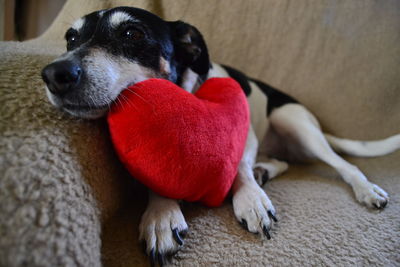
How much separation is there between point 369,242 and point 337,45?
1180mm

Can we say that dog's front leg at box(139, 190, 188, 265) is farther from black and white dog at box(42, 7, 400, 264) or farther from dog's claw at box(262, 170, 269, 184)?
dog's claw at box(262, 170, 269, 184)

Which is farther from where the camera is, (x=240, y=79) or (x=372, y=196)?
(x=240, y=79)

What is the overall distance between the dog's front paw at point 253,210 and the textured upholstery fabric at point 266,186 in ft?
0.10

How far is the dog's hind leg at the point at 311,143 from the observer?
99 cm

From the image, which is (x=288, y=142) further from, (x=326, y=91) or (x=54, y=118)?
(x=54, y=118)

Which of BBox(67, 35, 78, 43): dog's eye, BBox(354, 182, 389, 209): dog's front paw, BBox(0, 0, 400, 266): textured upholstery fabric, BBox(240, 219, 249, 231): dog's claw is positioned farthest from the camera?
BBox(67, 35, 78, 43): dog's eye

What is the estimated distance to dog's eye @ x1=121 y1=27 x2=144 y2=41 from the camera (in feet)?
3.10

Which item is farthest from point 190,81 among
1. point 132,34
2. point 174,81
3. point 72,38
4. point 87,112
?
point 87,112

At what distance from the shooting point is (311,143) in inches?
55.4

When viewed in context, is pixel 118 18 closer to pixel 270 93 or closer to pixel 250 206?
pixel 250 206

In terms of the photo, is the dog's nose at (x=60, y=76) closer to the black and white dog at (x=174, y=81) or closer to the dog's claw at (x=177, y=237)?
the black and white dog at (x=174, y=81)

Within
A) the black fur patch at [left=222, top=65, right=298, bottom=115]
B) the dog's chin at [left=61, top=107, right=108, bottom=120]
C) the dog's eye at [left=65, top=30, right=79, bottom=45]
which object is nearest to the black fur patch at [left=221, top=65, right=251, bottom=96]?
the black fur patch at [left=222, top=65, right=298, bottom=115]

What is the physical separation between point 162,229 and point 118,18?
0.74 m

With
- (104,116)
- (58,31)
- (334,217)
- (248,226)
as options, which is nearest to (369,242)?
(334,217)
